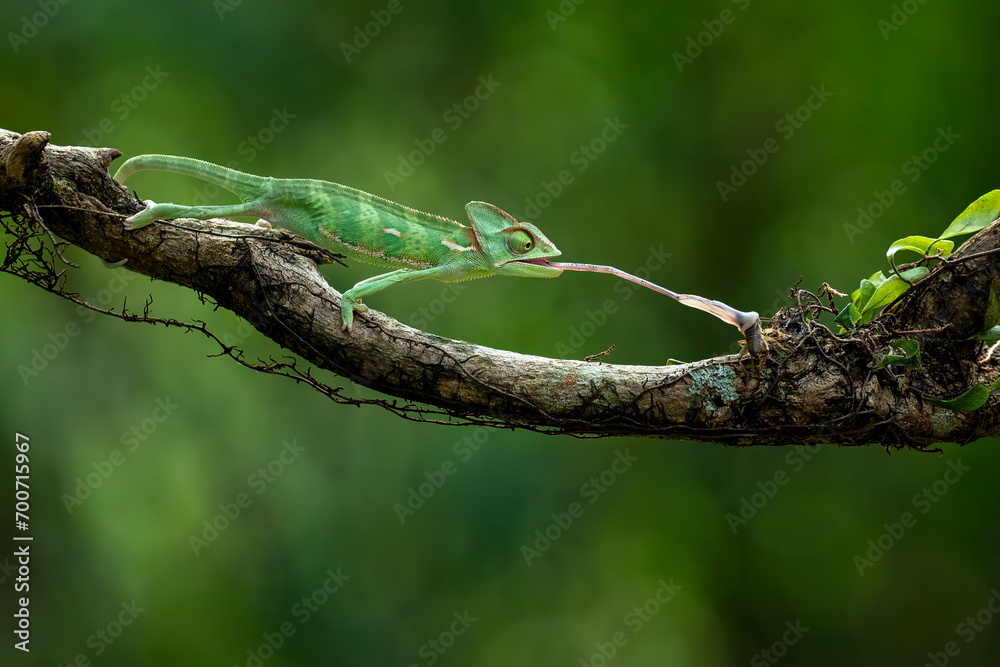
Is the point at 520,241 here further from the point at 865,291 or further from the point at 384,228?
the point at 865,291

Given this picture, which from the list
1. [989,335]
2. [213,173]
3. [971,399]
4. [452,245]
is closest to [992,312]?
[989,335]

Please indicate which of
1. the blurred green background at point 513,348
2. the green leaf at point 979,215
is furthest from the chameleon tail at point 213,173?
the blurred green background at point 513,348

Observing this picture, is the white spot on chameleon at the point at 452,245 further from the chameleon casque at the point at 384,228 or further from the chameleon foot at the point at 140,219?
the chameleon foot at the point at 140,219

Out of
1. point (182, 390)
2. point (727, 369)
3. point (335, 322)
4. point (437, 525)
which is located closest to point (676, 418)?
point (727, 369)

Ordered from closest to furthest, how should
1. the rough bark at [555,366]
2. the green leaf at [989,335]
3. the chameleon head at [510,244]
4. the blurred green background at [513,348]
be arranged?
1. the rough bark at [555,366]
2. the green leaf at [989,335]
3. the chameleon head at [510,244]
4. the blurred green background at [513,348]

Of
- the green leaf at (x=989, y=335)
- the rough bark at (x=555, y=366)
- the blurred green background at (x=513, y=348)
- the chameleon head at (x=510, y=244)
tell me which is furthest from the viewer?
the blurred green background at (x=513, y=348)

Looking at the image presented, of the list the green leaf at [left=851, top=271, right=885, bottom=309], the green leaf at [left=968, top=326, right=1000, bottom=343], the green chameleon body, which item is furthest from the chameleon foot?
the green leaf at [left=968, top=326, right=1000, bottom=343]

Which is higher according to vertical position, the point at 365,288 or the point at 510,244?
the point at 510,244
